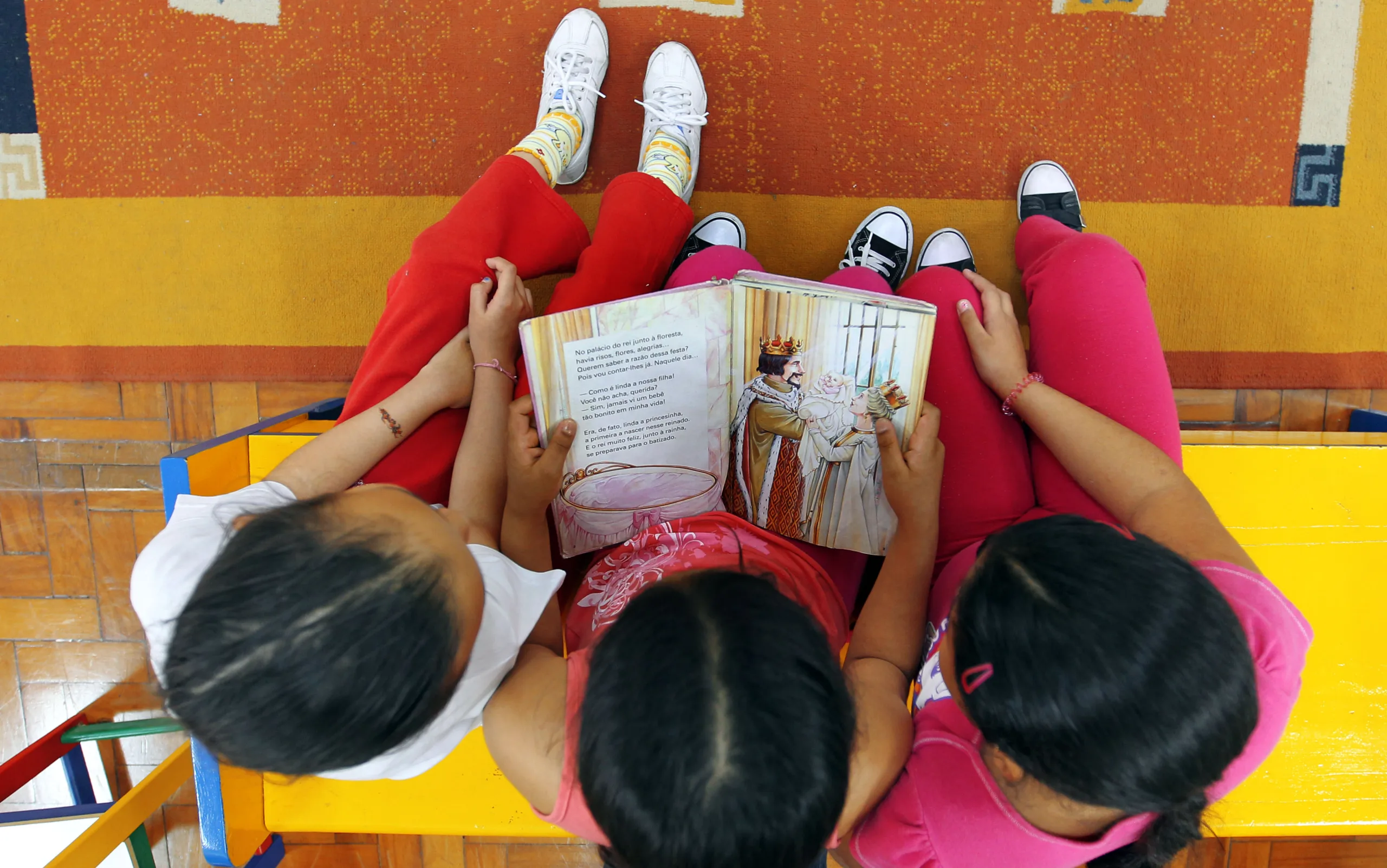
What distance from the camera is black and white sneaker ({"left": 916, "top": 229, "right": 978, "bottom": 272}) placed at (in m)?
1.07

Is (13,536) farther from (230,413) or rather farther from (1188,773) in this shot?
(1188,773)

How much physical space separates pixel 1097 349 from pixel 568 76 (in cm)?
83

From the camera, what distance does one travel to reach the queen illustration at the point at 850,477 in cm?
73

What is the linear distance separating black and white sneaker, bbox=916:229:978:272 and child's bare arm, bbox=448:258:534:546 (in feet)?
2.05

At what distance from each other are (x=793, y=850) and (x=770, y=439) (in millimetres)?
412

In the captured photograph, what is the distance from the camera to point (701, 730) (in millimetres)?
417

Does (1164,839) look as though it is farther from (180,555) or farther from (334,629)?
(180,555)

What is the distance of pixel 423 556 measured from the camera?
20.0 inches

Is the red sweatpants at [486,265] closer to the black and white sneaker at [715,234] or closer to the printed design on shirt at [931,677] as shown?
the black and white sneaker at [715,234]

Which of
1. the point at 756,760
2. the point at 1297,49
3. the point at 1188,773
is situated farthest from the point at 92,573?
the point at 1297,49

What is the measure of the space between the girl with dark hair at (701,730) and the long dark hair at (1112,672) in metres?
0.12

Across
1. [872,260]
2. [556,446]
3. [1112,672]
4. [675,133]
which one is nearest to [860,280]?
[872,260]

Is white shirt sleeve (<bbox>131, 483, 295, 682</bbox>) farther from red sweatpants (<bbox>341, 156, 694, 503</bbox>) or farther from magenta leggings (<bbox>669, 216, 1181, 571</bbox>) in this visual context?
magenta leggings (<bbox>669, 216, 1181, 571</bbox>)

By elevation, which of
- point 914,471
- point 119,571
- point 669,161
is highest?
point 669,161
